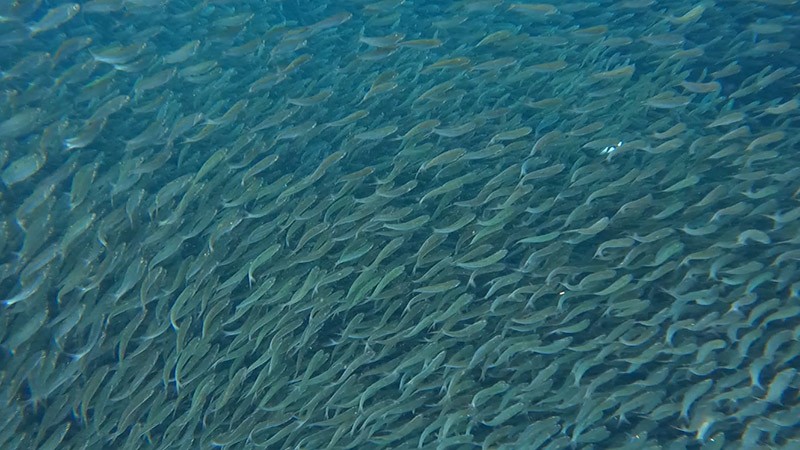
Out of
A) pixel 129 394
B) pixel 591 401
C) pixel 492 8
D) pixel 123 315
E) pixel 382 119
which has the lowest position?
pixel 591 401

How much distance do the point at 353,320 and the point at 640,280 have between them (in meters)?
1.96

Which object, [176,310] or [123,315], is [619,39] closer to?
[176,310]

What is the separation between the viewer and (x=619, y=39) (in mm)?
4863

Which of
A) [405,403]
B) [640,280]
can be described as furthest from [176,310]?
[640,280]

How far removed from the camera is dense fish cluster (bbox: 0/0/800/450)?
3.57m

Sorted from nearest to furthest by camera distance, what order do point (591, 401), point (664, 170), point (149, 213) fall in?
1. point (591, 401)
2. point (149, 213)
3. point (664, 170)

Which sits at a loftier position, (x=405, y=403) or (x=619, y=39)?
(x=619, y=39)

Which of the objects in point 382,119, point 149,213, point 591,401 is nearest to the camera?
point 591,401

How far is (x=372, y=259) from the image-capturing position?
13.0ft

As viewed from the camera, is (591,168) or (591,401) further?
(591,168)

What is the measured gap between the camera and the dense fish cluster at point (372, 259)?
11.7 feet

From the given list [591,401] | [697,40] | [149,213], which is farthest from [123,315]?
[697,40]

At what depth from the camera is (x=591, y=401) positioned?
3.56m

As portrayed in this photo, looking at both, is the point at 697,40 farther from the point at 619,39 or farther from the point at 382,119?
the point at 382,119
